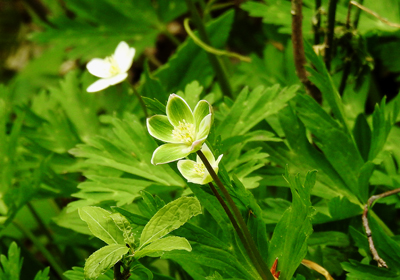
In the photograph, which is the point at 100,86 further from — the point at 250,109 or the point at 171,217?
the point at 171,217

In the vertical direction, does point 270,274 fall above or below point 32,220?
above

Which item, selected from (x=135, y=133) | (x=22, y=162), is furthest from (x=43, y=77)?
(x=135, y=133)

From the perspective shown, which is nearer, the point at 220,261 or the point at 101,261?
the point at 101,261

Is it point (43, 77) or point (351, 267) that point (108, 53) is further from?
point (351, 267)

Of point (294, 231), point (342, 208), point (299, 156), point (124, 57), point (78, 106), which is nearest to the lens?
point (294, 231)

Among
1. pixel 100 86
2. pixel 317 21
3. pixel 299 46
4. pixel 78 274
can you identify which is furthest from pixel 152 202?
pixel 317 21

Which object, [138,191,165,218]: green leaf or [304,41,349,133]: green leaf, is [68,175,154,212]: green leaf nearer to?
[138,191,165,218]: green leaf
